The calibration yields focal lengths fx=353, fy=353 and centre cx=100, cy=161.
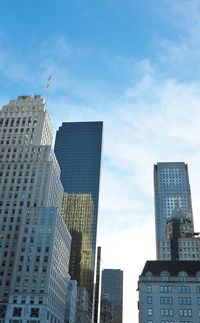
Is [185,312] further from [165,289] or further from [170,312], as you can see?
[165,289]

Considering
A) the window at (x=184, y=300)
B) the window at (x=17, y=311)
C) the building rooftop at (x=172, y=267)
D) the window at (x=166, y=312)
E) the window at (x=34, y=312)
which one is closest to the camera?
the window at (x=166, y=312)

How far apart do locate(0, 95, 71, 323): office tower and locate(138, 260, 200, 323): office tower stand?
1445 inches

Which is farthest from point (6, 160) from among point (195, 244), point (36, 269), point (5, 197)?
point (195, 244)

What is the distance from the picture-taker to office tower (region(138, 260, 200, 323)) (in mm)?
115312

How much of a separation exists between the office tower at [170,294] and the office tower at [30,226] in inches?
1445

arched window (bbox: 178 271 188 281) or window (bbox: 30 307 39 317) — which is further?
window (bbox: 30 307 39 317)

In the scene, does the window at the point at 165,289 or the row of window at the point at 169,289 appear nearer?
the row of window at the point at 169,289

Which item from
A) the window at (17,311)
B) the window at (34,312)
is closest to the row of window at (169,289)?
the window at (34,312)

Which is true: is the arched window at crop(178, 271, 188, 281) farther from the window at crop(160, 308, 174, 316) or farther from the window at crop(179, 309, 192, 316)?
the window at crop(160, 308, 174, 316)

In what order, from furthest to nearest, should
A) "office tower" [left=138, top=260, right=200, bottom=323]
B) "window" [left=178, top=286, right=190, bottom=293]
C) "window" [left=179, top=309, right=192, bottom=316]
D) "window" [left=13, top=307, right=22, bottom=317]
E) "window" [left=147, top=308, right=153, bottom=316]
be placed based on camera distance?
"window" [left=13, top=307, right=22, bottom=317], "window" [left=178, top=286, right=190, bottom=293], "window" [left=147, top=308, right=153, bottom=316], "office tower" [left=138, top=260, right=200, bottom=323], "window" [left=179, top=309, right=192, bottom=316]

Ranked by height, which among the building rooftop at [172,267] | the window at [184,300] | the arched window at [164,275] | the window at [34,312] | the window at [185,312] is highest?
the building rooftop at [172,267]

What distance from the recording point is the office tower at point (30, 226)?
431ft

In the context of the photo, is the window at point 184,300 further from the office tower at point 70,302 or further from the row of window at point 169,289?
the office tower at point 70,302

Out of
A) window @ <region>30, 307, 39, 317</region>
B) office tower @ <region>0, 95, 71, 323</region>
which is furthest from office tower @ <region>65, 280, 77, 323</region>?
window @ <region>30, 307, 39, 317</region>
